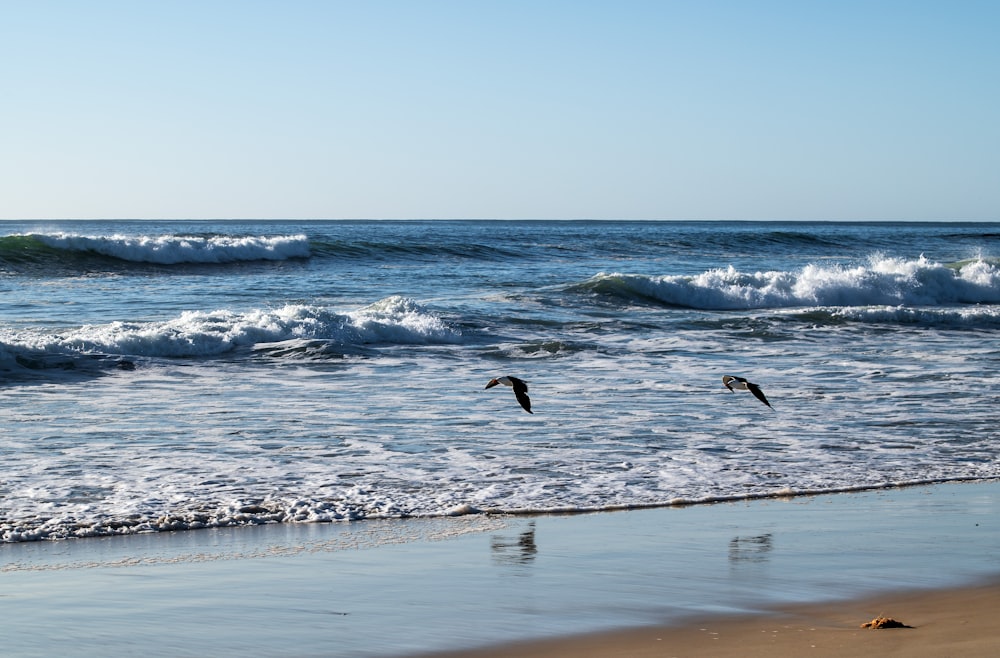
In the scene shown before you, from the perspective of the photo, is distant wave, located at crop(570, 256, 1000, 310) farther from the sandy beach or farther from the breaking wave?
the sandy beach

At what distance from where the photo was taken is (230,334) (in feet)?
50.0

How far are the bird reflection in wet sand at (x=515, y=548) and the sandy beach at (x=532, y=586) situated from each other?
1 centimetres

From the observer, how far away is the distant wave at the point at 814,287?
943 inches

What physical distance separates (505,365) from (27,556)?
344 inches

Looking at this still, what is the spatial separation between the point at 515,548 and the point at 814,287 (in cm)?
2123

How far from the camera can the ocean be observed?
23.2 feet

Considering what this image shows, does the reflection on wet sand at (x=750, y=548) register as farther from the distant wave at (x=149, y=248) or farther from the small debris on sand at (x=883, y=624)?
the distant wave at (x=149, y=248)

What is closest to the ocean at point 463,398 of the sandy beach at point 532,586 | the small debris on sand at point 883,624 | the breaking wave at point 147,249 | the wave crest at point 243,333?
the wave crest at point 243,333

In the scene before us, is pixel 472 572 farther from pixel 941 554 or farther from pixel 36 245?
pixel 36 245

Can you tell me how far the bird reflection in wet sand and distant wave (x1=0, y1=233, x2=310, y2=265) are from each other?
84.3 feet

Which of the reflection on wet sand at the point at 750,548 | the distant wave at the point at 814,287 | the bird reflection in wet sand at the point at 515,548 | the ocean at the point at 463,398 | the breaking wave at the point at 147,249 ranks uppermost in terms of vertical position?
the breaking wave at the point at 147,249

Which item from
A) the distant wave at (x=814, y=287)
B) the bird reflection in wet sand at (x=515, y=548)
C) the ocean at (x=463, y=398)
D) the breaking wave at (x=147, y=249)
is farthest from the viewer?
the breaking wave at (x=147, y=249)

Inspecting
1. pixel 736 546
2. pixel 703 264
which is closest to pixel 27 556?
pixel 736 546

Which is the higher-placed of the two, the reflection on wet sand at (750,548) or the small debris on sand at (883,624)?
the small debris on sand at (883,624)
